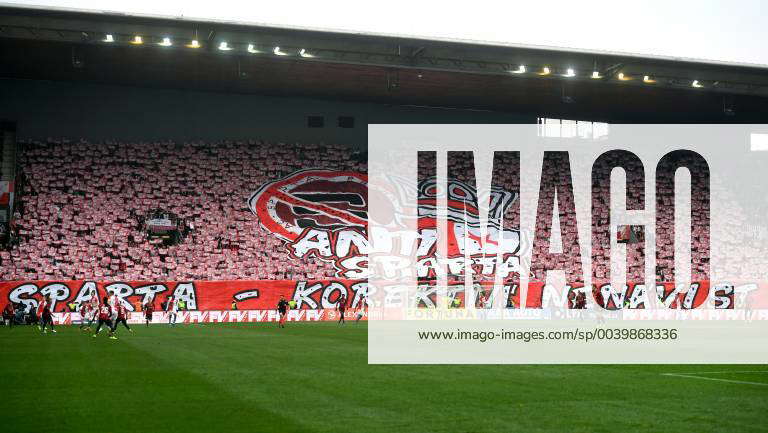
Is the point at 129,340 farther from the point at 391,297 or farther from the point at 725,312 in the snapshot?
the point at 725,312

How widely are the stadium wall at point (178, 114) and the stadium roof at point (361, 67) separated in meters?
1.41

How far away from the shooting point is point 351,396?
1501 centimetres

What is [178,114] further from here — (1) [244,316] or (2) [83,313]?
(2) [83,313]

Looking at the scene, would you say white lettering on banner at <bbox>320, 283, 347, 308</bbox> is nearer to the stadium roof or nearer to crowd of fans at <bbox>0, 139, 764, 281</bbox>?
crowd of fans at <bbox>0, 139, 764, 281</bbox>

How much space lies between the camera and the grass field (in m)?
12.1

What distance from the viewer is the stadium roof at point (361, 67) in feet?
143

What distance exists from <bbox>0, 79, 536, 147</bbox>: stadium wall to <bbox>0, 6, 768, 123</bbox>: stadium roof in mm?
1414

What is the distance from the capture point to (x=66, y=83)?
186 ft

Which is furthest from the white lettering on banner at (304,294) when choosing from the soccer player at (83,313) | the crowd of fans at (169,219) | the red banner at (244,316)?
the soccer player at (83,313)

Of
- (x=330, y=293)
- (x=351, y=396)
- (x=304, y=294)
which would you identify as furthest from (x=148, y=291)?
(x=351, y=396)

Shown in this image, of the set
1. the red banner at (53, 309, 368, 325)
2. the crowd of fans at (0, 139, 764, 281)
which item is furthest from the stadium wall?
the red banner at (53, 309, 368, 325)

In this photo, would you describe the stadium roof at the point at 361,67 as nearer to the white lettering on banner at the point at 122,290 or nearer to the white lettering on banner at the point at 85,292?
the white lettering on banner at the point at 85,292

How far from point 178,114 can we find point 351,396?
46723 mm

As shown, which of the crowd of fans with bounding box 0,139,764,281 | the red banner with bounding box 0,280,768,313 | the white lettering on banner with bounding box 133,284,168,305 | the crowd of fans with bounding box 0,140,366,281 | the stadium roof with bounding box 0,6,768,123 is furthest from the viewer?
the crowd of fans with bounding box 0,139,764,281
